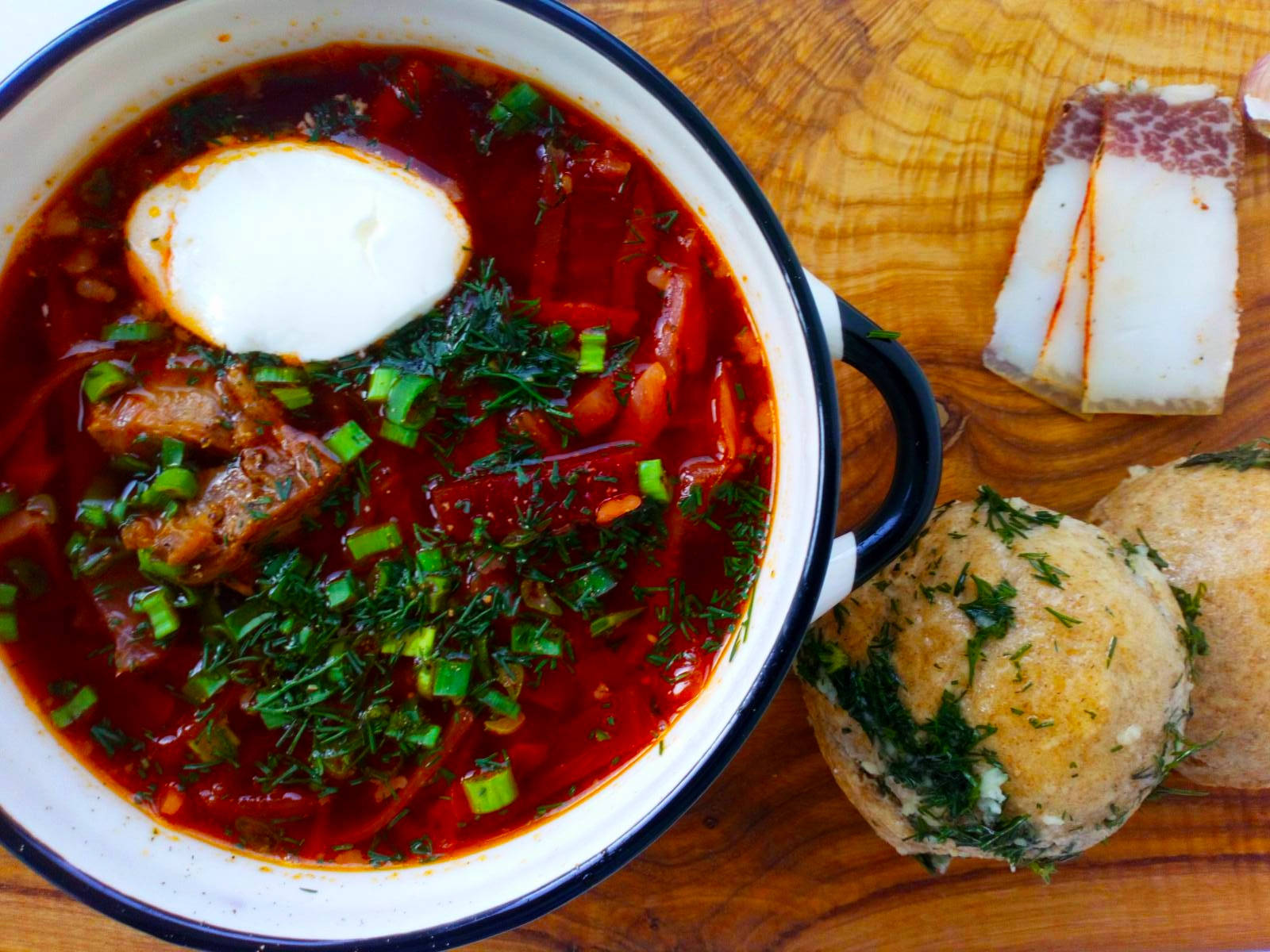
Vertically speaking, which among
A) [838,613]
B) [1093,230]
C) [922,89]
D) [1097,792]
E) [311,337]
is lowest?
[1097,792]

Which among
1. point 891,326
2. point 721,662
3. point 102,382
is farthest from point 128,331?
point 891,326

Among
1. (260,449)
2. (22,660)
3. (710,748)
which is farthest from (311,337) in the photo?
(710,748)

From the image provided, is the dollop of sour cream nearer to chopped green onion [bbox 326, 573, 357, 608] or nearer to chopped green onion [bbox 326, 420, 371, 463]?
chopped green onion [bbox 326, 420, 371, 463]

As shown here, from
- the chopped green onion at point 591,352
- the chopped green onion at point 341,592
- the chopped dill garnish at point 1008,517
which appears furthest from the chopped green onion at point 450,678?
the chopped dill garnish at point 1008,517

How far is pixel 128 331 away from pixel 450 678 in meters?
1.14

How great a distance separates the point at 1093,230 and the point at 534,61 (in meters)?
1.81

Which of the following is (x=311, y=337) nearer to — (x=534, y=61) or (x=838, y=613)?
(x=534, y=61)

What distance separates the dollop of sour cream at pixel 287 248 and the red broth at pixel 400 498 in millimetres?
50

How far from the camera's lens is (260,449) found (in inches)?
90.2

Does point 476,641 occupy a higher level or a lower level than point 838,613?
higher

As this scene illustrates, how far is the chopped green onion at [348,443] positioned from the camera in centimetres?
226

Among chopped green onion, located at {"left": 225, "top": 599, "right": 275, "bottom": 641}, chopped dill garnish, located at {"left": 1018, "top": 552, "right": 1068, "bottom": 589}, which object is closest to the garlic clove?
chopped dill garnish, located at {"left": 1018, "top": 552, "right": 1068, "bottom": 589}

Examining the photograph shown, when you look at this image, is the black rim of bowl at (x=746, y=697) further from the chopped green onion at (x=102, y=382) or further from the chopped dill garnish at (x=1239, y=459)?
the chopped dill garnish at (x=1239, y=459)

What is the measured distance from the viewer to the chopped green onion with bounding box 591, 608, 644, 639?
2318 mm
